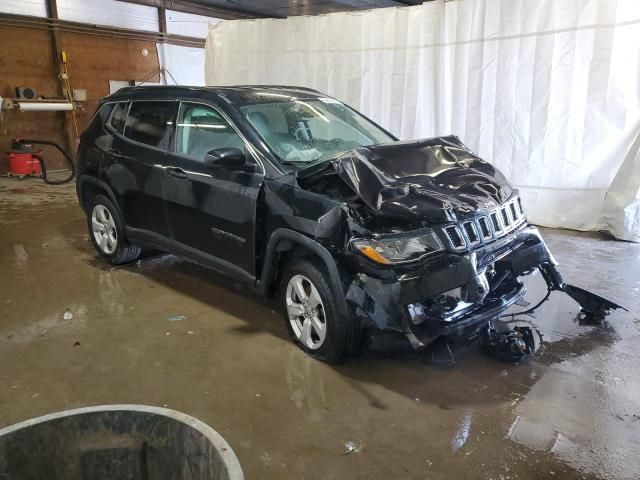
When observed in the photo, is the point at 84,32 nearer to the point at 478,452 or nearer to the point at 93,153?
the point at 93,153

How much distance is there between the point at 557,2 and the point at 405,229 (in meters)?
4.71

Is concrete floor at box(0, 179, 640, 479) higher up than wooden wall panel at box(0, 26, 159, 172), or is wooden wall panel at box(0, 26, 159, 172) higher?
wooden wall panel at box(0, 26, 159, 172)

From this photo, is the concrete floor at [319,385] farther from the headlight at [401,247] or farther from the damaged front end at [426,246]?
the headlight at [401,247]

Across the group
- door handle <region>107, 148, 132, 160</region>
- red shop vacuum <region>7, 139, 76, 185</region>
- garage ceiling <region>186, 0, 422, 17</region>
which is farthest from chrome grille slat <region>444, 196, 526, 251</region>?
garage ceiling <region>186, 0, 422, 17</region>

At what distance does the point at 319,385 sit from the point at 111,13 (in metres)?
11.4

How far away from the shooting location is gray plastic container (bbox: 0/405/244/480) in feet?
5.25

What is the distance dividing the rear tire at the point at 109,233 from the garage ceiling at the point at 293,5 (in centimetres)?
886

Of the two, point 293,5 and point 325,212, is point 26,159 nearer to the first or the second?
point 293,5

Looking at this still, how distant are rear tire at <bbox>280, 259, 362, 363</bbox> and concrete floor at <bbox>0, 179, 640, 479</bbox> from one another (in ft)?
0.37

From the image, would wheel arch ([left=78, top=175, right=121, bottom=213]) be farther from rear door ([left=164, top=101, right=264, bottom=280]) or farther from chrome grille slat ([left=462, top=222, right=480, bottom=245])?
chrome grille slat ([left=462, top=222, right=480, bottom=245])

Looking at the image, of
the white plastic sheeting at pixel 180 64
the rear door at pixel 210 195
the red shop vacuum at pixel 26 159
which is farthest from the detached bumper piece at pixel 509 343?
the white plastic sheeting at pixel 180 64

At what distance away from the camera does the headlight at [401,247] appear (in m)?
2.86

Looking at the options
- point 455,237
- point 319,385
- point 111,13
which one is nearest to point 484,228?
point 455,237

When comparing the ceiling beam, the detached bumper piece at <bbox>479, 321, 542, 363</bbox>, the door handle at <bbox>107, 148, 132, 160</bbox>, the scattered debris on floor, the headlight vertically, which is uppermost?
the ceiling beam
